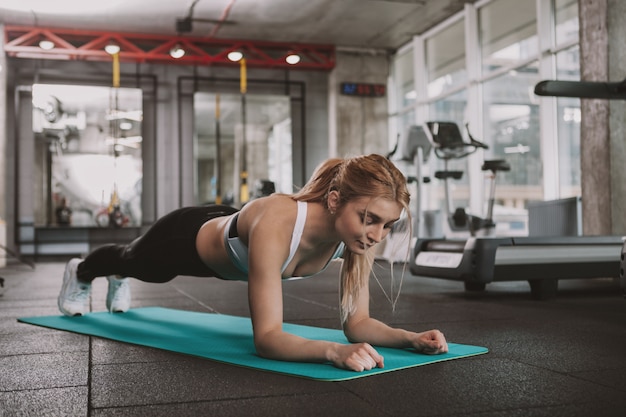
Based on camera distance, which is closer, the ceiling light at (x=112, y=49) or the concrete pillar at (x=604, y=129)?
the concrete pillar at (x=604, y=129)

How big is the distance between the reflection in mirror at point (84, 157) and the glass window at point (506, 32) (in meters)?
5.31

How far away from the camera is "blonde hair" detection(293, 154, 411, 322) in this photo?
175 cm

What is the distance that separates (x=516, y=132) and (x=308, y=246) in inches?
255

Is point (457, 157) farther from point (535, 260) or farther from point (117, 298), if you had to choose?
point (117, 298)

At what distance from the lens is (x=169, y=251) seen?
7.79 feet

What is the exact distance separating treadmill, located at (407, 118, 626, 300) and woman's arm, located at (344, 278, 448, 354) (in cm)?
207

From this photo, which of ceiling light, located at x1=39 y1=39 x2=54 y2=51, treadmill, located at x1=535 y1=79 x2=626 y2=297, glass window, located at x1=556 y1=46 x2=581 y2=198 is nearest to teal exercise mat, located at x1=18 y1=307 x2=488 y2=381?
treadmill, located at x1=535 y1=79 x2=626 y2=297

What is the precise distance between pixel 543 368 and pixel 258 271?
0.85 meters

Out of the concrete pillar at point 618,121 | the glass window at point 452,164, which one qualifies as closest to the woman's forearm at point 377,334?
the concrete pillar at point 618,121

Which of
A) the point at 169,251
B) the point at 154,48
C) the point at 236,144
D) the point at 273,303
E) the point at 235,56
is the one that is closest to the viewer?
the point at 273,303

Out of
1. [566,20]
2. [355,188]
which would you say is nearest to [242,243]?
[355,188]

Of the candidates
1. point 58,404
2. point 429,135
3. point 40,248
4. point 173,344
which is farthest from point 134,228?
point 58,404

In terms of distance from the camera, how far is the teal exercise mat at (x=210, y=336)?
5.99 feet

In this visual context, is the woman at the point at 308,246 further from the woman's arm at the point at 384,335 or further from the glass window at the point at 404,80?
the glass window at the point at 404,80
